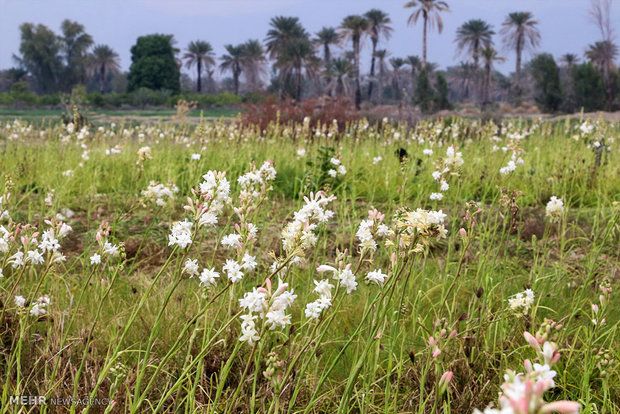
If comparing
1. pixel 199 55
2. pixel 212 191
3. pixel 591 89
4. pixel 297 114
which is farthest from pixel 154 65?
pixel 212 191

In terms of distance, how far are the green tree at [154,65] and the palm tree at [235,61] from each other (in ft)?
23.4

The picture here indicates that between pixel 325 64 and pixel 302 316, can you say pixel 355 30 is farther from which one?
pixel 302 316

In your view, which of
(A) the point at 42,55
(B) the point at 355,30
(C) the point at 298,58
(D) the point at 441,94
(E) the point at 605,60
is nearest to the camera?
(E) the point at 605,60

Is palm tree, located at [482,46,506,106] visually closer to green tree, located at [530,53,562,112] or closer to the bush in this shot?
green tree, located at [530,53,562,112]

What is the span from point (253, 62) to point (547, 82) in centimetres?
3891

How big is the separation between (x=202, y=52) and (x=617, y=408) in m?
67.5

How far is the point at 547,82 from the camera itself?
3319 cm

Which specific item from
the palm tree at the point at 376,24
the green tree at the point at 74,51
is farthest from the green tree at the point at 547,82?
the green tree at the point at 74,51

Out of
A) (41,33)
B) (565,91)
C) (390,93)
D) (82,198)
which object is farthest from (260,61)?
(82,198)

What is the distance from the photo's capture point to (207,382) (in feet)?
7.09

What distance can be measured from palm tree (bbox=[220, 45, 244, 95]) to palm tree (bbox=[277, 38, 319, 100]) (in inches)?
581

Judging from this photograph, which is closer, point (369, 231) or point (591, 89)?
point (369, 231)

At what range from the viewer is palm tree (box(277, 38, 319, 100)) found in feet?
150

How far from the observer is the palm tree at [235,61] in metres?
61.4
